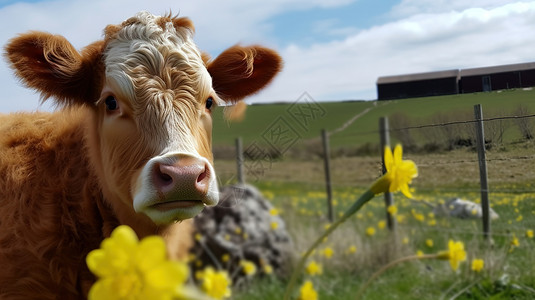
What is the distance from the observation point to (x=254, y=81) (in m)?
3.13

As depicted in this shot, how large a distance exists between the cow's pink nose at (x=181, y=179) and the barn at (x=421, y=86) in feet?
2.96

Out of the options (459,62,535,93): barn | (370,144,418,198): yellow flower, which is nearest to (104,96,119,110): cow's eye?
(459,62,535,93): barn

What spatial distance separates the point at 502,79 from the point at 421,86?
32cm

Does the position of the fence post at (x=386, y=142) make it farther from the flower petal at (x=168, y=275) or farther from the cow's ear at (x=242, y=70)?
the flower petal at (x=168, y=275)

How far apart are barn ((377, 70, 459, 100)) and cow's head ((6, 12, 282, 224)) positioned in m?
0.86

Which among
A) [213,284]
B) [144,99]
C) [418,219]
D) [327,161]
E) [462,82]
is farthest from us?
[327,161]

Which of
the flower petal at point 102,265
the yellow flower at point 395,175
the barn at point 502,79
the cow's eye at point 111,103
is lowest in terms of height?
the yellow flower at point 395,175

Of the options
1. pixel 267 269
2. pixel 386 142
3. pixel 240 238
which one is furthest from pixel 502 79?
pixel 386 142

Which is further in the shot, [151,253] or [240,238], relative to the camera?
[240,238]

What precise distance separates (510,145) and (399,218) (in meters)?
4.33

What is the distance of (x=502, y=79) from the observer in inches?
76.4

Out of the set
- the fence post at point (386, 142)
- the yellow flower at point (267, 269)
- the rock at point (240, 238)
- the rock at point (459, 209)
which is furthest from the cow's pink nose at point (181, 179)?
the fence post at point (386, 142)

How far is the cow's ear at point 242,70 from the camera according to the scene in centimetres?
288

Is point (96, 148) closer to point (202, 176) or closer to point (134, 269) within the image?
point (202, 176)
